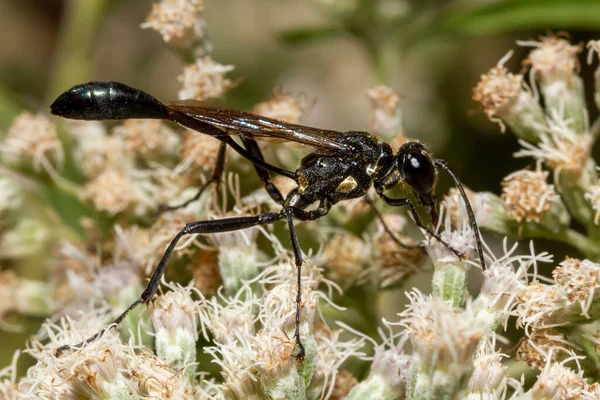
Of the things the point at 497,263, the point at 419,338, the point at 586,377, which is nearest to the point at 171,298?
the point at 419,338

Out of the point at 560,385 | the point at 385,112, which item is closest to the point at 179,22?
the point at 385,112

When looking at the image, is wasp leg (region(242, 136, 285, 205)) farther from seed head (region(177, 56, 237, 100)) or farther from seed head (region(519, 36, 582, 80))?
seed head (region(519, 36, 582, 80))

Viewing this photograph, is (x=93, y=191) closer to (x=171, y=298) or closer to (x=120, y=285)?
(x=120, y=285)

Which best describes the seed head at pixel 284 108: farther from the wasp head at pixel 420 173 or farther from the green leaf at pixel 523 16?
the green leaf at pixel 523 16

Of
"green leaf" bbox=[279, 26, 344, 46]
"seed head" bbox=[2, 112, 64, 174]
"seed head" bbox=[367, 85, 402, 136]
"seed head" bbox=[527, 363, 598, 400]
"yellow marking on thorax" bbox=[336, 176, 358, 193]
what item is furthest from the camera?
"green leaf" bbox=[279, 26, 344, 46]

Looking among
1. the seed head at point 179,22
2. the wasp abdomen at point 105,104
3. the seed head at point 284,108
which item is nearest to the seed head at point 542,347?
the seed head at point 284,108

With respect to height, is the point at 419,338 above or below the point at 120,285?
below

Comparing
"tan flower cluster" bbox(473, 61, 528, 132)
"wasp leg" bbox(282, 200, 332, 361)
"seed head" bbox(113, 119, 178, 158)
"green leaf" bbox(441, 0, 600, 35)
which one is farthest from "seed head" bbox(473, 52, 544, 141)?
"seed head" bbox(113, 119, 178, 158)
